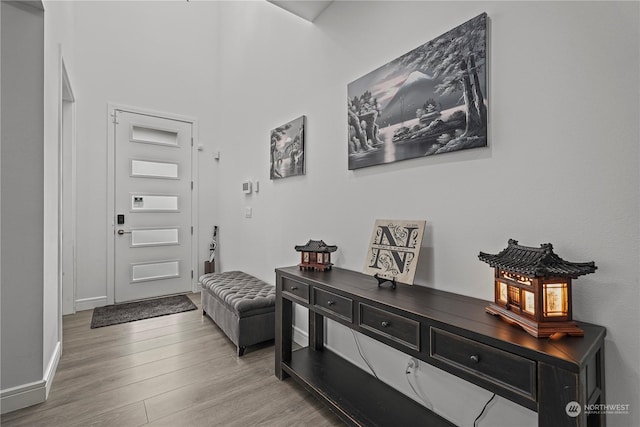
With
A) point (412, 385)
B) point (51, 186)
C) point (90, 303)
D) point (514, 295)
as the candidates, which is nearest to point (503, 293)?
point (514, 295)

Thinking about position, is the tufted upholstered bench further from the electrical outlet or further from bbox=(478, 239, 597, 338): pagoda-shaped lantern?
bbox=(478, 239, 597, 338): pagoda-shaped lantern

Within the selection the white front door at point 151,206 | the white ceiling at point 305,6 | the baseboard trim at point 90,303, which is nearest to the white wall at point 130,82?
the baseboard trim at point 90,303

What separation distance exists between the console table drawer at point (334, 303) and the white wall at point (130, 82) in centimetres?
326

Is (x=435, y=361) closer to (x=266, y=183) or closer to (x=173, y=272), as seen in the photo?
(x=266, y=183)

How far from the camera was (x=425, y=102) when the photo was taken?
5.39 ft

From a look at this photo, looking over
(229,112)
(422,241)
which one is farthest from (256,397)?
(229,112)

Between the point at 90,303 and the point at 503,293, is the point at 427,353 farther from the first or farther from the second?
the point at 90,303

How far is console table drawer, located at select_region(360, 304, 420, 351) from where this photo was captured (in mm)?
1258

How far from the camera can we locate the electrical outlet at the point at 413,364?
5.56 feet

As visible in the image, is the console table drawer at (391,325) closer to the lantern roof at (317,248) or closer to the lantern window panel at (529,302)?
the lantern window panel at (529,302)

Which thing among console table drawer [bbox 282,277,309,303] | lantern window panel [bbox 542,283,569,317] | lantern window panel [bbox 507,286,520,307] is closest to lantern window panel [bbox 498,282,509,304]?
lantern window panel [bbox 507,286,520,307]

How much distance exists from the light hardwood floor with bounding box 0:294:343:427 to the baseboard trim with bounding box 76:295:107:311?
79 cm

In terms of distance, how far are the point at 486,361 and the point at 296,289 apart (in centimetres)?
123

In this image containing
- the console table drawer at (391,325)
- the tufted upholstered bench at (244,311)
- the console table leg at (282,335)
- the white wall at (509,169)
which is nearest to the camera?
the white wall at (509,169)
